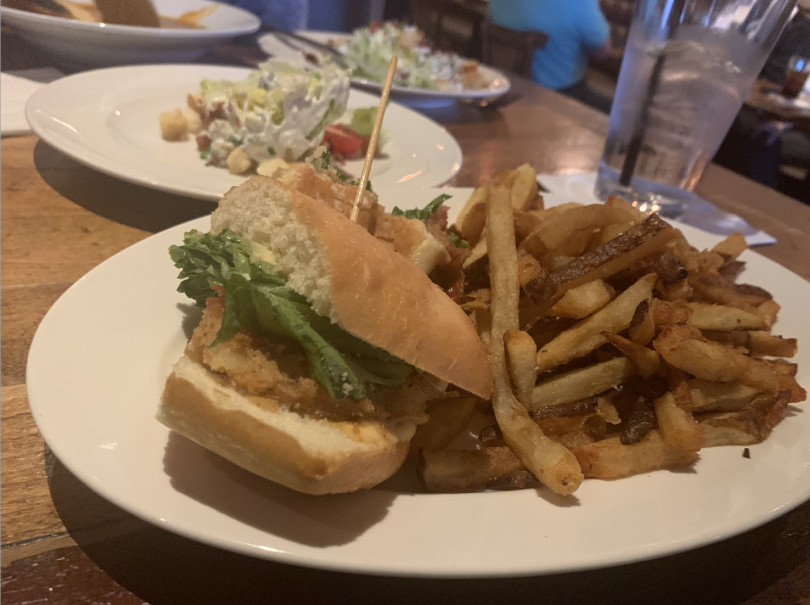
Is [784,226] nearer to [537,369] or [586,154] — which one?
[586,154]

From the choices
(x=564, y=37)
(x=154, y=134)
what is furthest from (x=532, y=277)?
(x=564, y=37)

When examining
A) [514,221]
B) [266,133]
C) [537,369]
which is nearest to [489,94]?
[266,133]

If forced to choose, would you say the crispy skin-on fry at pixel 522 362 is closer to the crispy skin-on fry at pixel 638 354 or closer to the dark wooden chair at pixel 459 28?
the crispy skin-on fry at pixel 638 354

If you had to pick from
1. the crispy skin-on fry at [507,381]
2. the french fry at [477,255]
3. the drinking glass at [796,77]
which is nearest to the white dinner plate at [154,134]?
the french fry at [477,255]

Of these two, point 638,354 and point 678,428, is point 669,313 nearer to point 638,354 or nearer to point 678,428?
point 638,354

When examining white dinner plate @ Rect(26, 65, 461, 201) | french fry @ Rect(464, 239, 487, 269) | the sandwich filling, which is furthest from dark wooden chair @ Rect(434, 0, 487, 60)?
the sandwich filling

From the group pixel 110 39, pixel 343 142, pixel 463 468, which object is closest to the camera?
pixel 463 468
